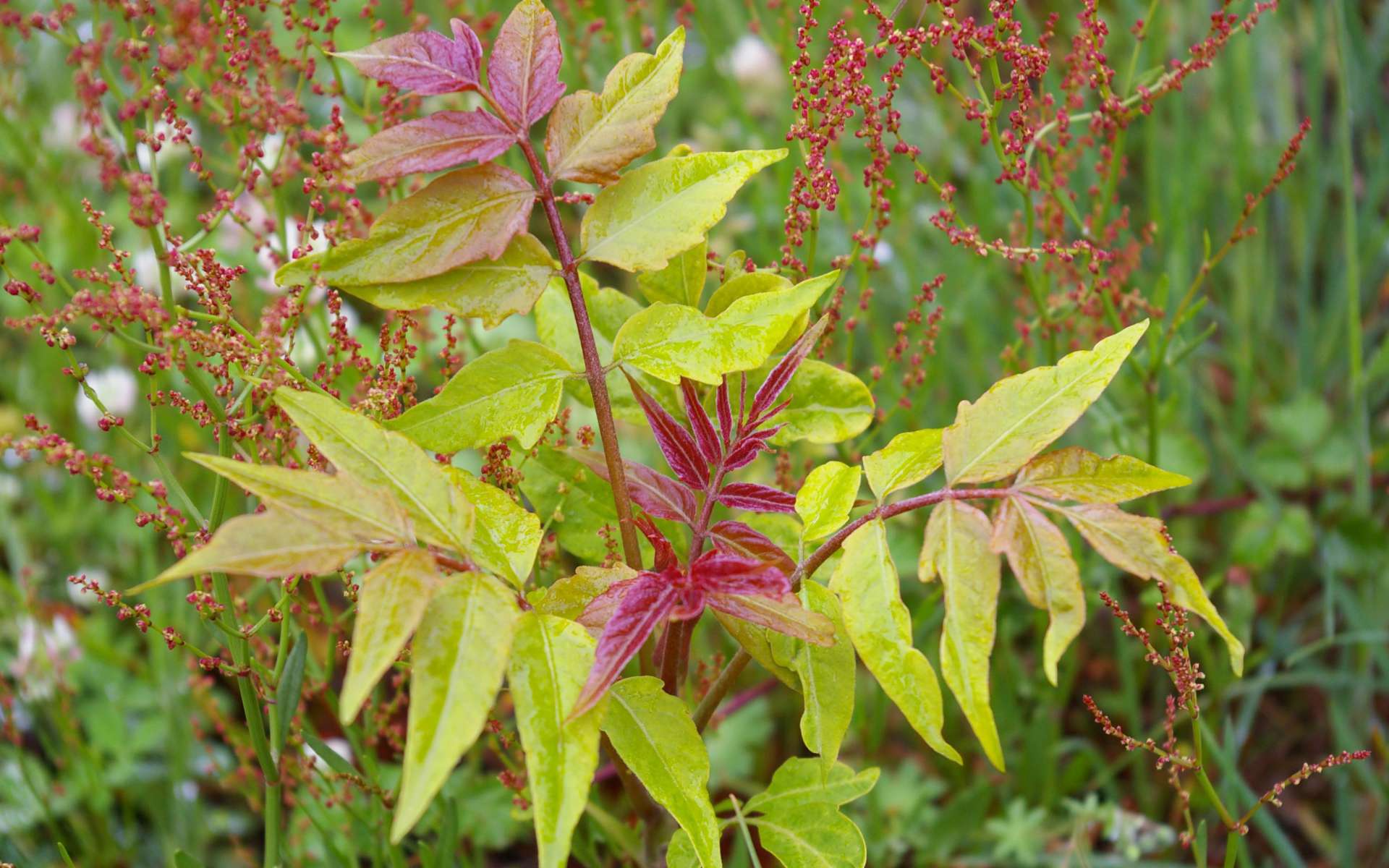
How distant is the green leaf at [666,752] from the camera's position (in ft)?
2.80

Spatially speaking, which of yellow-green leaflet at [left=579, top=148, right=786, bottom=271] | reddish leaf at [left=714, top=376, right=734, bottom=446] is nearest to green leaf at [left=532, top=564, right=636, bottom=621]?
reddish leaf at [left=714, top=376, right=734, bottom=446]

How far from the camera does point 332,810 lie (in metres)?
1.54

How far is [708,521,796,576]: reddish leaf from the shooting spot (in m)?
0.93

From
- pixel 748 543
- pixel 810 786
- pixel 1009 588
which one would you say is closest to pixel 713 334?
pixel 748 543

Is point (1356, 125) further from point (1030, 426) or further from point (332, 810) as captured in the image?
point (332, 810)

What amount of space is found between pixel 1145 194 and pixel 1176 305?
58cm

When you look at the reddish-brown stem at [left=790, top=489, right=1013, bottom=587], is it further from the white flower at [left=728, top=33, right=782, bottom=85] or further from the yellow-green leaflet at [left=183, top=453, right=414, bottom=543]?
the white flower at [left=728, top=33, right=782, bottom=85]

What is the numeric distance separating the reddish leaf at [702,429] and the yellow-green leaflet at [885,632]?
0.57 feet

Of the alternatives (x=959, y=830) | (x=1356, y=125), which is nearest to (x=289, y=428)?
Answer: (x=959, y=830)

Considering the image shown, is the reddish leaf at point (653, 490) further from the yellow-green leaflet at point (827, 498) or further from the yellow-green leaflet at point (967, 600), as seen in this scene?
the yellow-green leaflet at point (967, 600)

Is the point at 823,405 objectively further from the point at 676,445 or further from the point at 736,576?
the point at 736,576

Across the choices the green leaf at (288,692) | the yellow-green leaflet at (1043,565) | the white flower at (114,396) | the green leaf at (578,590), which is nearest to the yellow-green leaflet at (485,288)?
the green leaf at (578,590)

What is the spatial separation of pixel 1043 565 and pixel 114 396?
1.95m

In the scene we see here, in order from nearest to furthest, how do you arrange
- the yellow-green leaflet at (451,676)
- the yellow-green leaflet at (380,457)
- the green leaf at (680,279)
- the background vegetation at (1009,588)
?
the yellow-green leaflet at (451,676) < the yellow-green leaflet at (380,457) < the green leaf at (680,279) < the background vegetation at (1009,588)
